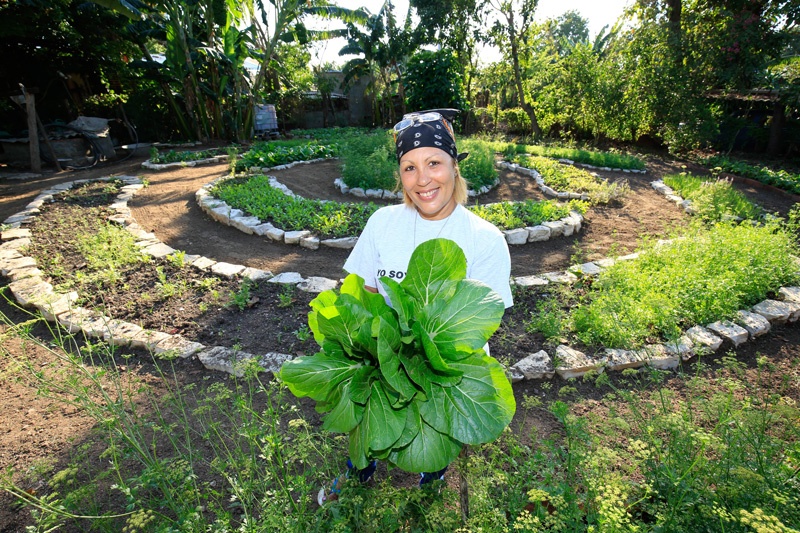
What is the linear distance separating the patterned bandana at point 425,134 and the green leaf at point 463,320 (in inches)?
35.3

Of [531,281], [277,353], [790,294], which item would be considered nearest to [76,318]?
[277,353]

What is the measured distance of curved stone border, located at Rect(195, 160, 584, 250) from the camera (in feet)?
17.0

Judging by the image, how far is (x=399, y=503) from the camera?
1290 millimetres

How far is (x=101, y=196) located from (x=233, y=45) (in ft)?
23.1

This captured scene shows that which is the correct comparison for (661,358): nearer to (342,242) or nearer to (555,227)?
(555,227)

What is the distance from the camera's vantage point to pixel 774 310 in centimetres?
351

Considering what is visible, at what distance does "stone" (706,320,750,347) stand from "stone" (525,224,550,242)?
249 centimetres

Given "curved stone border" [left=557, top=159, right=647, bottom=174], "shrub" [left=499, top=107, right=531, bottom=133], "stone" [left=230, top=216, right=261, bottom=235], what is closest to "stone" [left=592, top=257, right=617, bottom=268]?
"stone" [left=230, top=216, right=261, bottom=235]

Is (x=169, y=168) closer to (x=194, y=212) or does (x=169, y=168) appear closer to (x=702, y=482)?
(x=194, y=212)

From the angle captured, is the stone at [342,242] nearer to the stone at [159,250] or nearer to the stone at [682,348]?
the stone at [159,250]

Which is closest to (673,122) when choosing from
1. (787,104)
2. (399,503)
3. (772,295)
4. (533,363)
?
(787,104)

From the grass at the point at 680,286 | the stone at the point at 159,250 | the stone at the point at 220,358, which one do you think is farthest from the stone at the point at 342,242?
the grass at the point at 680,286

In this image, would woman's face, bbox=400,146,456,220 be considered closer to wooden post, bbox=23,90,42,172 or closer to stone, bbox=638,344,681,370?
stone, bbox=638,344,681,370

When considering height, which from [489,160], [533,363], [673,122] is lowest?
[533,363]
